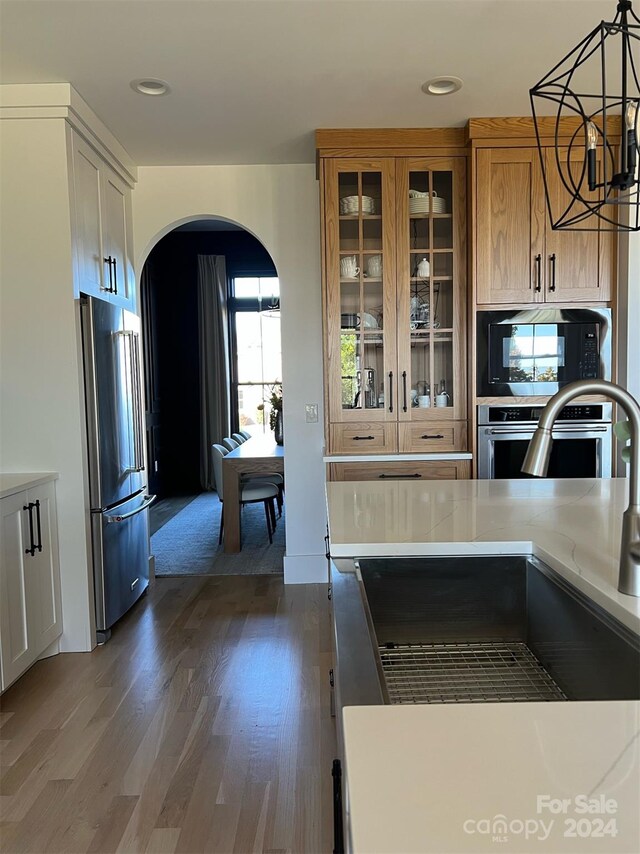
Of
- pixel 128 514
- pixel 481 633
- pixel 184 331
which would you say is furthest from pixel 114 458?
pixel 184 331

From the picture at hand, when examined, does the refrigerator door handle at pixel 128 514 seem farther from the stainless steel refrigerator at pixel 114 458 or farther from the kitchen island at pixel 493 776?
the kitchen island at pixel 493 776

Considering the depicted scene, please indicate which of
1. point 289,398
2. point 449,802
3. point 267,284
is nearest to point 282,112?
point 289,398

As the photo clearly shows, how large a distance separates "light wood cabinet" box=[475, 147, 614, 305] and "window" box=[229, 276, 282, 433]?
16.0ft

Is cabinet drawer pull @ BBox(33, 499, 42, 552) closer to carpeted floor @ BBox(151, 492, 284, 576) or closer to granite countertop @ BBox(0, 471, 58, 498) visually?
granite countertop @ BBox(0, 471, 58, 498)

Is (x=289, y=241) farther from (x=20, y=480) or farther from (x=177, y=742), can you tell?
(x=177, y=742)

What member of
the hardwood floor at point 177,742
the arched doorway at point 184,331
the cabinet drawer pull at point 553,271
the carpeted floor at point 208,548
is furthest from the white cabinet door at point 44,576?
the arched doorway at point 184,331

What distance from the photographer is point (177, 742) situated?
2178 mm

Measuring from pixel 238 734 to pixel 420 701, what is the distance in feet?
4.51

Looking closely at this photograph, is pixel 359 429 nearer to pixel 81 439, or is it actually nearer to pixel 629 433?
pixel 81 439

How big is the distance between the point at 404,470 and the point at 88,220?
86.3 inches

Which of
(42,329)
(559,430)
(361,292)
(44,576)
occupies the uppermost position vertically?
(361,292)

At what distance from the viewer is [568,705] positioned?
25.4 inches

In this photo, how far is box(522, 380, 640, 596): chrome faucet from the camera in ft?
2.95

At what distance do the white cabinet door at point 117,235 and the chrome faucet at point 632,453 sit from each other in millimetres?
3118
